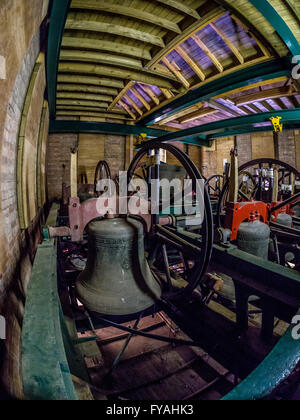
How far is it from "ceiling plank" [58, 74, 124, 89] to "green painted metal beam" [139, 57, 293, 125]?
1.92 metres

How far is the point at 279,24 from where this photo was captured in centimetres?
310

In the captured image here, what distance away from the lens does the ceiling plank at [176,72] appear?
5.05 m

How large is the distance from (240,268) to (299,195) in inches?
80.9

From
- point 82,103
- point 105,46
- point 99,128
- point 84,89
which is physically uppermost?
point 82,103

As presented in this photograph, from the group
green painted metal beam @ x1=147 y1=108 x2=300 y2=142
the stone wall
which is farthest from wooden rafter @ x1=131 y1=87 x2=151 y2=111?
the stone wall

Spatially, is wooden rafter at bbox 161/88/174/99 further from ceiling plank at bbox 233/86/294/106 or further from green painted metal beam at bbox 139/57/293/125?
ceiling plank at bbox 233/86/294/106

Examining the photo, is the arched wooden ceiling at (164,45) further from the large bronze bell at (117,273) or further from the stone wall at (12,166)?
the large bronze bell at (117,273)

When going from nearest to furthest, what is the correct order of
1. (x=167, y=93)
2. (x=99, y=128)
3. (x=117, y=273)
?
1. (x=117, y=273)
2. (x=167, y=93)
3. (x=99, y=128)

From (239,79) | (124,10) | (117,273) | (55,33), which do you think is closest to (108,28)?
(124,10)

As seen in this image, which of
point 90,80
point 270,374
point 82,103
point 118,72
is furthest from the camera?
point 82,103

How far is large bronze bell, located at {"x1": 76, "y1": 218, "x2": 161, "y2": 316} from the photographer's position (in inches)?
67.1

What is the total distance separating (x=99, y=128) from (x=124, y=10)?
641 cm

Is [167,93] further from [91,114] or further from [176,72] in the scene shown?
[91,114]

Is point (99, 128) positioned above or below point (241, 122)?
above
